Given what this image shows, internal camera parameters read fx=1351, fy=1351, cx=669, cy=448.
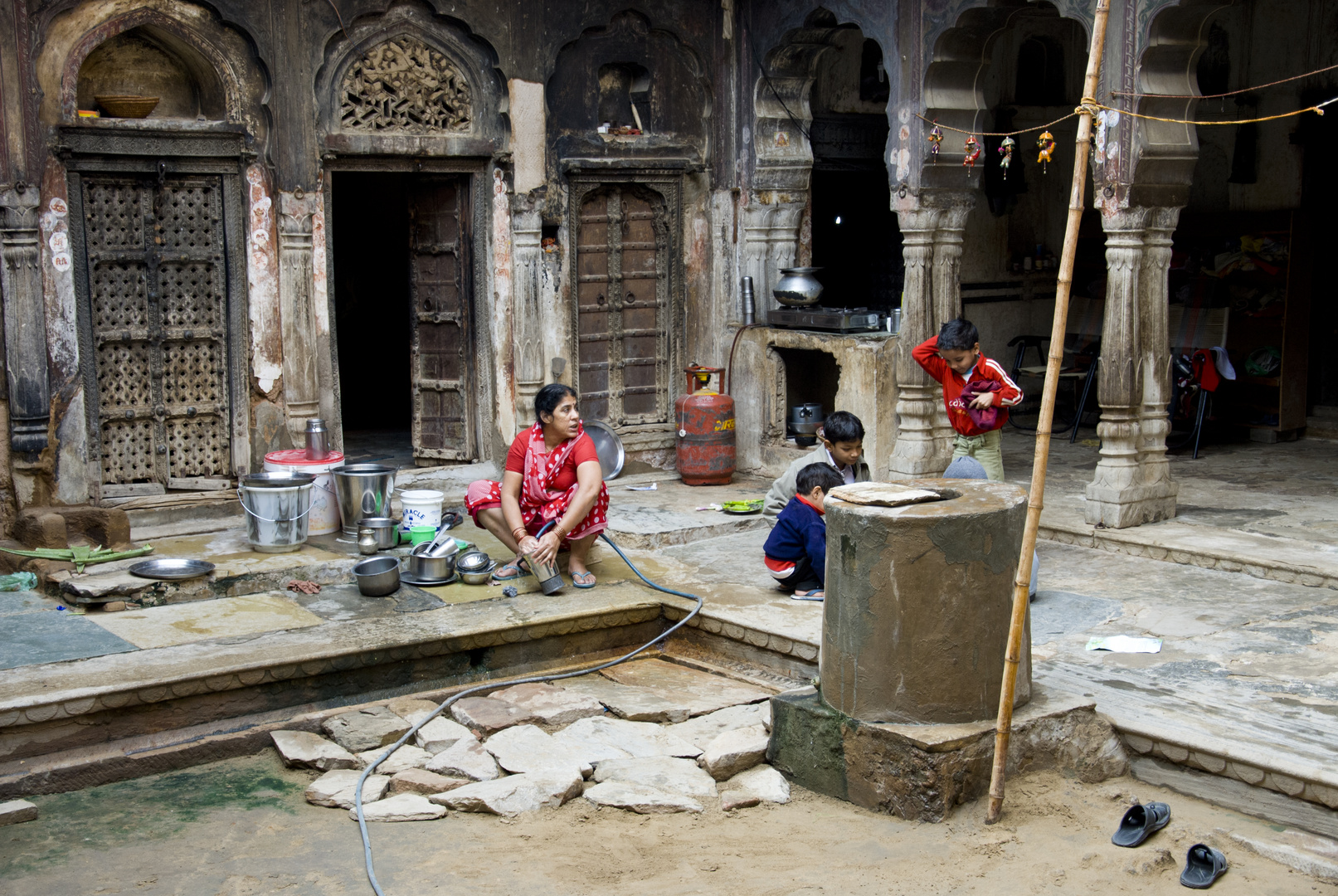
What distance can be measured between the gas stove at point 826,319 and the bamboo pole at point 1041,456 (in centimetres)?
512

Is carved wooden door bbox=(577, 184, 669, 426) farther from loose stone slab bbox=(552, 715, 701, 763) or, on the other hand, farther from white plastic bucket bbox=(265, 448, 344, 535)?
loose stone slab bbox=(552, 715, 701, 763)

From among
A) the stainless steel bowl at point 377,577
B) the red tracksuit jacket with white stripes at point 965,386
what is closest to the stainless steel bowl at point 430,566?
the stainless steel bowl at point 377,577

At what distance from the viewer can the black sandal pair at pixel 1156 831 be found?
4492mm

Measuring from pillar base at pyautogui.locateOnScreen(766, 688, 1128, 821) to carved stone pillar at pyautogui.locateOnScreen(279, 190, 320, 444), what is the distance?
5.04 meters

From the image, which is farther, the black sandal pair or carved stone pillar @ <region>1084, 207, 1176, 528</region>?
carved stone pillar @ <region>1084, 207, 1176, 528</region>

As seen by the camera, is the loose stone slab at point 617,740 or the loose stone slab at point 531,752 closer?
the loose stone slab at point 531,752

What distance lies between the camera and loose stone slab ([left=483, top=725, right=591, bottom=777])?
557cm

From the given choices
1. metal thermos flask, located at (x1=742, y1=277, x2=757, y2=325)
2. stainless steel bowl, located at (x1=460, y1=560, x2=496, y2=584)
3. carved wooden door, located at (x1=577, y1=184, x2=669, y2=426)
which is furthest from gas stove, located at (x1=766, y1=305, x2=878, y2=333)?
stainless steel bowl, located at (x1=460, y1=560, x2=496, y2=584)

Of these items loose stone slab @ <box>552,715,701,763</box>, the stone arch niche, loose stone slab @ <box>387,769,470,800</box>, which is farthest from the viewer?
the stone arch niche

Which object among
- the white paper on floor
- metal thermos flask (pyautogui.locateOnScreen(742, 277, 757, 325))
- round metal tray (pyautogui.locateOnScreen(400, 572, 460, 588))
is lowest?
the white paper on floor

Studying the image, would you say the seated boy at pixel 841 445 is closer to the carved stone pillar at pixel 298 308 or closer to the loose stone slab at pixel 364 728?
the loose stone slab at pixel 364 728

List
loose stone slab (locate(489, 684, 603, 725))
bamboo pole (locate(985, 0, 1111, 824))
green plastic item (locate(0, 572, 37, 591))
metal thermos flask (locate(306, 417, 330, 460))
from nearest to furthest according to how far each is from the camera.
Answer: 1. bamboo pole (locate(985, 0, 1111, 824))
2. loose stone slab (locate(489, 684, 603, 725))
3. green plastic item (locate(0, 572, 37, 591))
4. metal thermos flask (locate(306, 417, 330, 460))

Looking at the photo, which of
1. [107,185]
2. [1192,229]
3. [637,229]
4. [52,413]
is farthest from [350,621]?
[1192,229]

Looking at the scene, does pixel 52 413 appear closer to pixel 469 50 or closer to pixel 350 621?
pixel 350 621
